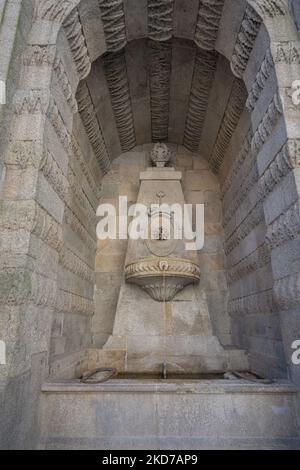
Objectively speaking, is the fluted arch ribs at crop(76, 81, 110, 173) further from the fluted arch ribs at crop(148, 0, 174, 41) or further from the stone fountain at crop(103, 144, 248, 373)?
the stone fountain at crop(103, 144, 248, 373)

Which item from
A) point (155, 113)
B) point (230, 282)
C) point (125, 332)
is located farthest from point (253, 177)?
point (125, 332)

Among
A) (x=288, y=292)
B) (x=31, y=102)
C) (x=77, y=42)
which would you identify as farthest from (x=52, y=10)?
(x=288, y=292)

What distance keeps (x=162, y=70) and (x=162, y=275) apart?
3.27 meters

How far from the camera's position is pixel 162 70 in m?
4.91

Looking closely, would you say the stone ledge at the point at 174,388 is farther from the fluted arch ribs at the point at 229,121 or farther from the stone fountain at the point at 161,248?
the fluted arch ribs at the point at 229,121

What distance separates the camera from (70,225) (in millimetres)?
4145

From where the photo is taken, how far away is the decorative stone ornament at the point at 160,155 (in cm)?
609

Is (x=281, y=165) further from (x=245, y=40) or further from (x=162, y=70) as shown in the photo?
(x=162, y=70)

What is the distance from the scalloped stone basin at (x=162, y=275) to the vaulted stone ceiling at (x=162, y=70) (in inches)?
90.2

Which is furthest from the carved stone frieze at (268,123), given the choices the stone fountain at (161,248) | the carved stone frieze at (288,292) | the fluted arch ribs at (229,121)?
the stone fountain at (161,248)

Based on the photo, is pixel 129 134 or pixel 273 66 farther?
pixel 129 134

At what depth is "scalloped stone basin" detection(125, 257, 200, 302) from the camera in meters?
4.47
